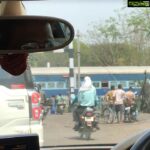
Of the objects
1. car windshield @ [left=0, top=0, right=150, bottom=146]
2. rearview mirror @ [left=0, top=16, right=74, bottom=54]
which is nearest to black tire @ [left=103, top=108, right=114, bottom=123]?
car windshield @ [left=0, top=0, right=150, bottom=146]

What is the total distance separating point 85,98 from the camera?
5473 mm

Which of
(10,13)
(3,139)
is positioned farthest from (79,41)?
(10,13)

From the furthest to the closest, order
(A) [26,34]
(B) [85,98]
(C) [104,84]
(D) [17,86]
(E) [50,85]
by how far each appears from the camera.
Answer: (C) [104,84] → (B) [85,98] → (E) [50,85] → (D) [17,86] → (A) [26,34]

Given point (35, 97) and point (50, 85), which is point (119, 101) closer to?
point (50, 85)

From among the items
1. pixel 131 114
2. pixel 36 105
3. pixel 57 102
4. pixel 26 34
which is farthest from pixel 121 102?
pixel 26 34

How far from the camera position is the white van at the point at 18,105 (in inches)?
188

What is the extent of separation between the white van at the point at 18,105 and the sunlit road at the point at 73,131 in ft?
0.42

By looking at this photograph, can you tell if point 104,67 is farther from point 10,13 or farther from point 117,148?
point 10,13

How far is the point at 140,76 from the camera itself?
5469 mm

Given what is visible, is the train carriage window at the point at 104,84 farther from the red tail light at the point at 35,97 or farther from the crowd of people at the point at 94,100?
the red tail light at the point at 35,97

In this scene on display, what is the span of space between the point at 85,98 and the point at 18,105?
0.79 metres

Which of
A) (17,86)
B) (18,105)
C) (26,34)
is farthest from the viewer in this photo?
(18,105)

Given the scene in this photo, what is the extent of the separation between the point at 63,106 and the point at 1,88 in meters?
0.62

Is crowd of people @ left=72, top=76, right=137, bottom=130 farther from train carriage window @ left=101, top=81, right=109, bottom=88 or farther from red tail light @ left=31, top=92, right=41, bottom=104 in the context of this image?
red tail light @ left=31, top=92, right=41, bottom=104
